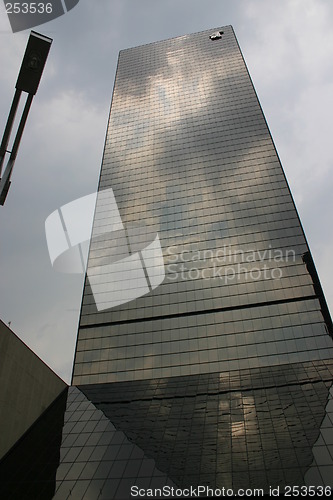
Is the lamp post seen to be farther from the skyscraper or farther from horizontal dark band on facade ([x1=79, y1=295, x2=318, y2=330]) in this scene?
horizontal dark band on facade ([x1=79, y1=295, x2=318, y2=330])

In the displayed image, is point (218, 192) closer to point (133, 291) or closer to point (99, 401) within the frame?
point (133, 291)

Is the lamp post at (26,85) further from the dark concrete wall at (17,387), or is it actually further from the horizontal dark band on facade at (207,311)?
the horizontal dark band on facade at (207,311)

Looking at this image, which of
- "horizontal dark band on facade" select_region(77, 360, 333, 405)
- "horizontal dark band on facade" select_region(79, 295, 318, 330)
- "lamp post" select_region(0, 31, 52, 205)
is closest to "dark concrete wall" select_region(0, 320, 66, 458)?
"horizontal dark band on facade" select_region(77, 360, 333, 405)

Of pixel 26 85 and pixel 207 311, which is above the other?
pixel 26 85

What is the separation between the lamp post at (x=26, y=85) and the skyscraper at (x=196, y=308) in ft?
59.0

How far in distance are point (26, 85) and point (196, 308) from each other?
46.5 meters

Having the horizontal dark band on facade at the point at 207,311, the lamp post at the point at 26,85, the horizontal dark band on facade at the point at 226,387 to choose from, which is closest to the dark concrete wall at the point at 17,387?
the horizontal dark band on facade at the point at 226,387

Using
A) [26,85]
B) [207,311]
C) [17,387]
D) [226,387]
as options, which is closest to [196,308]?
[207,311]

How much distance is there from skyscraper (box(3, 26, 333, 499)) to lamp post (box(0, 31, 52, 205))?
1797 centimetres

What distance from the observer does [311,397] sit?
94.3ft

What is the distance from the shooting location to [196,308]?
53.0 metres

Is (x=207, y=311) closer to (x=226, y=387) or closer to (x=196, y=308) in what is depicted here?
(x=196, y=308)

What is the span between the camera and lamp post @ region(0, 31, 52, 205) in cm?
853

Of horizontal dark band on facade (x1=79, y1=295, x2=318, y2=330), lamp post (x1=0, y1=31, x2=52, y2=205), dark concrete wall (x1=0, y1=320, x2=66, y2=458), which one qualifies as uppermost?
lamp post (x1=0, y1=31, x2=52, y2=205)
